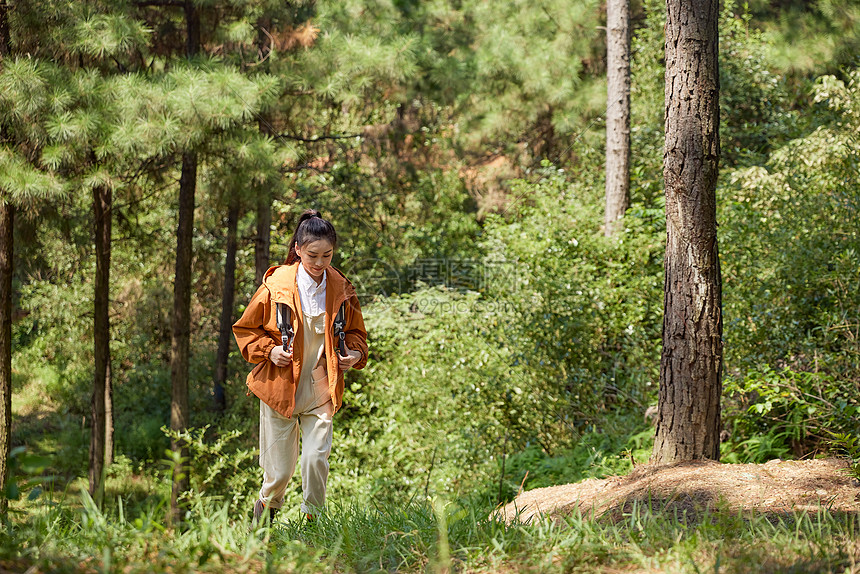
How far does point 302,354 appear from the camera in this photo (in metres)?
3.91

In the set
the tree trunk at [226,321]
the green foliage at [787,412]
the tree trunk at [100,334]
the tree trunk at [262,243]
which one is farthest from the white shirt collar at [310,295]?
the tree trunk at [226,321]

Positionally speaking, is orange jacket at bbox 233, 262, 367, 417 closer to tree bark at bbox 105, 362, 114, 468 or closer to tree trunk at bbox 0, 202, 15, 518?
tree trunk at bbox 0, 202, 15, 518

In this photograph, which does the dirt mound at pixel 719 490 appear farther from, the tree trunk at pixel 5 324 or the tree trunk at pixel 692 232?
the tree trunk at pixel 5 324

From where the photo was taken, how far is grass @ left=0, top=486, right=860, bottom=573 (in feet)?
7.84

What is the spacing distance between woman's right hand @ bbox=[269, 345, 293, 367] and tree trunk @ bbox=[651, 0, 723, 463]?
7.34ft

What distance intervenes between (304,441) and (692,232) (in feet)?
8.30

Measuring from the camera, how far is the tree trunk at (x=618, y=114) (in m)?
9.53

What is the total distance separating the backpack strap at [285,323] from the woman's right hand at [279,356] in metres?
0.04

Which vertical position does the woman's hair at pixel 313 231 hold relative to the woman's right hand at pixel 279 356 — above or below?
above

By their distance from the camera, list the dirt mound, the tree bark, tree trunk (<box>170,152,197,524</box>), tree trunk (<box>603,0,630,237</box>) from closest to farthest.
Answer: the dirt mound, tree trunk (<box>170,152,197,524</box>), tree trunk (<box>603,0,630,237</box>), the tree bark

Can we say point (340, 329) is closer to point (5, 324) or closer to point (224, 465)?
point (5, 324)

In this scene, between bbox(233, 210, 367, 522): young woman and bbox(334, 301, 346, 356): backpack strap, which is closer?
bbox(233, 210, 367, 522): young woman

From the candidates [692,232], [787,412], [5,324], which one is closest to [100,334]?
[5,324]

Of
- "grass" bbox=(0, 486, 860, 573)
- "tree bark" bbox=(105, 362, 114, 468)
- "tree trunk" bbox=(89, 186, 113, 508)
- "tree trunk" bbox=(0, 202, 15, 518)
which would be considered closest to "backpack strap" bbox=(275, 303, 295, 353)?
"grass" bbox=(0, 486, 860, 573)
